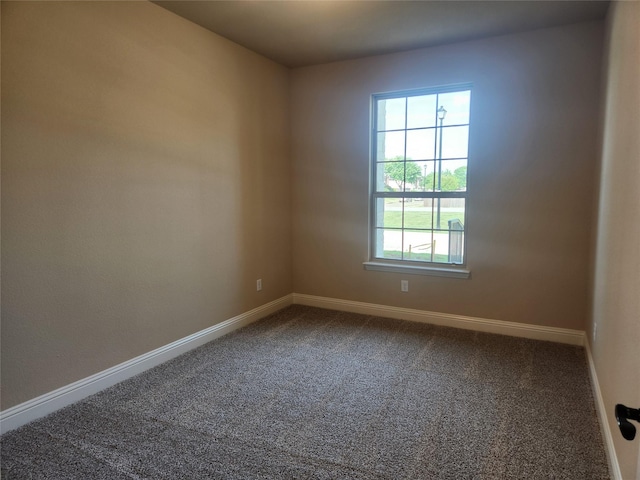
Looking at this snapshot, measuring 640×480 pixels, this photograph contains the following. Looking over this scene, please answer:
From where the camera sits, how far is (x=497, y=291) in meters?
3.49

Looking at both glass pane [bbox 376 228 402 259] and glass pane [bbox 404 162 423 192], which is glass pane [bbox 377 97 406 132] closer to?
glass pane [bbox 404 162 423 192]

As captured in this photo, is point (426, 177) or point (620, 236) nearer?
point (620, 236)

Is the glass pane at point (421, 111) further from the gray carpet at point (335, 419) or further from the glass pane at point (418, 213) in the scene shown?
the gray carpet at point (335, 419)

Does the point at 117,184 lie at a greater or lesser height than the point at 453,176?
lesser

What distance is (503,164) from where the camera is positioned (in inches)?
132

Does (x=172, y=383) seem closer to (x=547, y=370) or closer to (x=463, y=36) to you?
(x=547, y=370)

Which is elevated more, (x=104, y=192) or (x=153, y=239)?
(x=104, y=192)

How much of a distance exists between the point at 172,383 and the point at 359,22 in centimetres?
296

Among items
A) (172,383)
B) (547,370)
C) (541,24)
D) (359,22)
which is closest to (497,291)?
(547,370)

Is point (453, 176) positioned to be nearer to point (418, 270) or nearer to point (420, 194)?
point (420, 194)

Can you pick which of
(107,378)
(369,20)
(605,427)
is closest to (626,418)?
(605,427)

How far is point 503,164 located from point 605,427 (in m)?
2.11

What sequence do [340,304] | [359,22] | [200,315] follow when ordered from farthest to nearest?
[340,304]
[200,315]
[359,22]

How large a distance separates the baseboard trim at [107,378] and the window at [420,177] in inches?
63.7
